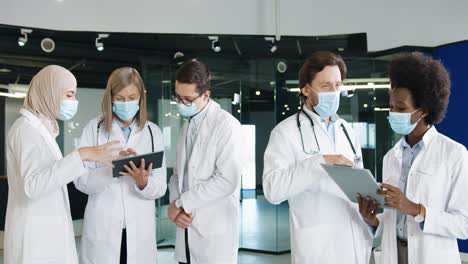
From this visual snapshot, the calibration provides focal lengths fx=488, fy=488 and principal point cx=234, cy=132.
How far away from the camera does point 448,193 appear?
2352 mm

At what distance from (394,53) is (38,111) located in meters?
5.61

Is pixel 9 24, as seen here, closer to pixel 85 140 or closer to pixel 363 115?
pixel 85 140

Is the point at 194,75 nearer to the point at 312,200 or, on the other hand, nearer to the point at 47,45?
the point at 312,200

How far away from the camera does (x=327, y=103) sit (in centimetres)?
268

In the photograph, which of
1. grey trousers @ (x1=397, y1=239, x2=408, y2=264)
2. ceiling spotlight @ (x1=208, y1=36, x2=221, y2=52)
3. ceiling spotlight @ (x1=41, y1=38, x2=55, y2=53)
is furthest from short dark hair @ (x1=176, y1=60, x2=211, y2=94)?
ceiling spotlight @ (x1=41, y1=38, x2=55, y2=53)

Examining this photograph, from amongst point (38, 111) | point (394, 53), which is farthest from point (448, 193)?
point (394, 53)

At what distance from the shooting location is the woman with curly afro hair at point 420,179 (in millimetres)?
2291

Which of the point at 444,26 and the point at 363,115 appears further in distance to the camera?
the point at 363,115

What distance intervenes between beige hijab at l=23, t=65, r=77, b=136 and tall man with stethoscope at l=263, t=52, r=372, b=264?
3.88 ft

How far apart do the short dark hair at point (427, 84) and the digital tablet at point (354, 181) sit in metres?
0.51

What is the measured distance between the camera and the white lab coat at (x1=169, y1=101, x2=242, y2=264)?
290 cm

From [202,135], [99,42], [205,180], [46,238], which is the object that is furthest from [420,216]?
[99,42]

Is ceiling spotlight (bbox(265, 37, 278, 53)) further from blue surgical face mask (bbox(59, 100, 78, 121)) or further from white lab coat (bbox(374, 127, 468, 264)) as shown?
white lab coat (bbox(374, 127, 468, 264))

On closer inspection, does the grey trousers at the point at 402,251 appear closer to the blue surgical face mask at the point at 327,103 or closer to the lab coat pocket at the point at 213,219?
the blue surgical face mask at the point at 327,103
